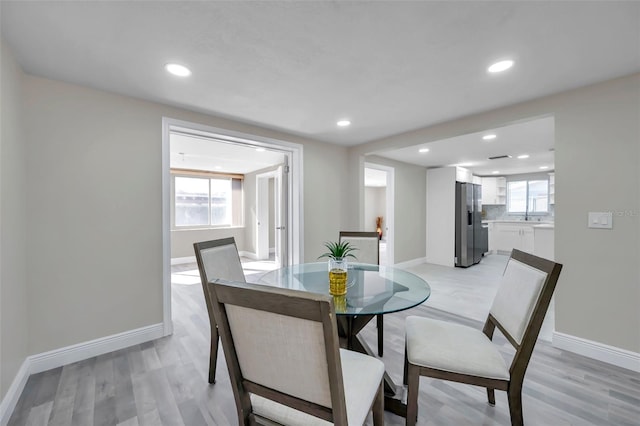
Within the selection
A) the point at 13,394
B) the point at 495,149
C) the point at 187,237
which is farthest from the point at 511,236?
the point at 13,394

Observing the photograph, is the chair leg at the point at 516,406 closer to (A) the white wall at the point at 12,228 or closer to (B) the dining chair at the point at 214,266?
(B) the dining chair at the point at 214,266

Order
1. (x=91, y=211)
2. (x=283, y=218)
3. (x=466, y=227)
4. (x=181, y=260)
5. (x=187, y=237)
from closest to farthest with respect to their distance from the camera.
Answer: (x=91, y=211)
(x=283, y=218)
(x=466, y=227)
(x=181, y=260)
(x=187, y=237)

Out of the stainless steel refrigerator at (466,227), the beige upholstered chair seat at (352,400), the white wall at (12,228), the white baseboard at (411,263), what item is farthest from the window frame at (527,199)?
the white wall at (12,228)

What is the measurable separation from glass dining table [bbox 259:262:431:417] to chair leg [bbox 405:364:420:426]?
24 cm

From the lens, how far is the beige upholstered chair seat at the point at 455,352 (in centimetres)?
133

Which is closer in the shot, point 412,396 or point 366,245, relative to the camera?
point 412,396

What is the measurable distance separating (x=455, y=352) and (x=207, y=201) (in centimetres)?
671

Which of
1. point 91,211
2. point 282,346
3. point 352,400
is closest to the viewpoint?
point 282,346

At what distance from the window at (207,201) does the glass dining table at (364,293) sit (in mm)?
5158

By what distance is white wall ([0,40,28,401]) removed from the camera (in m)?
1.59

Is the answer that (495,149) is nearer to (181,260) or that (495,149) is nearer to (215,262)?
(215,262)

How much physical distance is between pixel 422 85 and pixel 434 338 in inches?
75.8

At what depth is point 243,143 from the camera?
10.7 feet

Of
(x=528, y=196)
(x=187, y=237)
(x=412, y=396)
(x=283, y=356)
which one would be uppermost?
(x=528, y=196)
